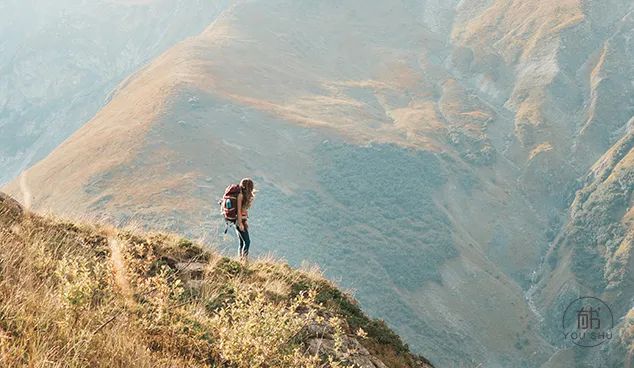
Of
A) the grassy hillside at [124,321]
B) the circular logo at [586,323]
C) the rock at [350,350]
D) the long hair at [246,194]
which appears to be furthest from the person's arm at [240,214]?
the circular logo at [586,323]

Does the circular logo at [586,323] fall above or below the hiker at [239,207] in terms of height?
below

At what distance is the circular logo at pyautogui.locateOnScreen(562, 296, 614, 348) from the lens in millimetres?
186375

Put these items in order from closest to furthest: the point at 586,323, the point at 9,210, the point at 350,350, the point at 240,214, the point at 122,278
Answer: the point at 122,278 → the point at 350,350 → the point at 9,210 → the point at 240,214 → the point at 586,323

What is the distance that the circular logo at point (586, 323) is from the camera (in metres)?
186

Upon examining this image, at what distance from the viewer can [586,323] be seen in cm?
19012

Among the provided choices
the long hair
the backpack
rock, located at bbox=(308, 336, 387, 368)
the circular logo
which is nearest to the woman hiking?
the long hair

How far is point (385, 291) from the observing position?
602ft

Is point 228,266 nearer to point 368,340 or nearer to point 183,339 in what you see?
point 368,340

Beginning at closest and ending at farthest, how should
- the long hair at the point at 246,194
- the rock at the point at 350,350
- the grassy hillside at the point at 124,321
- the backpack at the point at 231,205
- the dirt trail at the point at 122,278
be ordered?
the grassy hillside at the point at 124,321, the dirt trail at the point at 122,278, the rock at the point at 350,350, the backpack at the point at 231,205, the long hair at the point at 246,194

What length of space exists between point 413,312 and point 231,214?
171 m

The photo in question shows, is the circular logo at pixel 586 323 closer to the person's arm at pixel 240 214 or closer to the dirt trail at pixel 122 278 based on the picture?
the person's arm at pixel 240 214

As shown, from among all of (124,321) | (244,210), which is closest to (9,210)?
(124,321)

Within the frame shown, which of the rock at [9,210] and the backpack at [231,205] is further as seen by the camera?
the backpack at [231,205]

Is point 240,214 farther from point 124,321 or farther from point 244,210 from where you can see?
point 124,321
